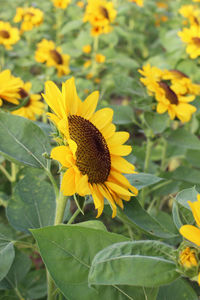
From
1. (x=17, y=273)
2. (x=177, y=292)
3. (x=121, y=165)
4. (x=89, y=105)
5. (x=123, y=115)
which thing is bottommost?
(x=17, y=273)

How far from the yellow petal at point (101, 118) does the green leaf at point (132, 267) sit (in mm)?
331

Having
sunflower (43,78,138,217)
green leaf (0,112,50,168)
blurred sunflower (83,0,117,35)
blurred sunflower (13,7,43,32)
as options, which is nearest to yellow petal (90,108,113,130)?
sunflower (43,78,138,217)

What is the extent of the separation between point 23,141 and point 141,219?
32cm

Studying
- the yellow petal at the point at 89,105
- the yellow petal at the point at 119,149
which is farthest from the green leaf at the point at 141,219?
the yellow petal at the point at 89,105

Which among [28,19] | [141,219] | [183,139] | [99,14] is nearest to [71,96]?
[141,219]

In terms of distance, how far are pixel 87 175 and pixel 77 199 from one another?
5 centimetres

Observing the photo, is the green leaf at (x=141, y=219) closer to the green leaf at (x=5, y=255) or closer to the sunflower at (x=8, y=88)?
the green leaf at (x=5, y=255)

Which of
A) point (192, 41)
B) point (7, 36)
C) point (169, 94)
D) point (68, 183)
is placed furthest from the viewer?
point (7, 36)

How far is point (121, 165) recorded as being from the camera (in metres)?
0.82

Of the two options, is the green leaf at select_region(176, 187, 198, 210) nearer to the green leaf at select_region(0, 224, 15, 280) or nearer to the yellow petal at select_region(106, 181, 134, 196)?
the yellow petal at select_region(106, 181, 134, 196)

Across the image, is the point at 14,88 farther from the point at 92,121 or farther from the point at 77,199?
the point at 77,199

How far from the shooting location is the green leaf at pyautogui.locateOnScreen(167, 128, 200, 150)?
1.38 meters

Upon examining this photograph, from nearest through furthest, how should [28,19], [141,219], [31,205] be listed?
[141,219] < [31,205] < [28,19]

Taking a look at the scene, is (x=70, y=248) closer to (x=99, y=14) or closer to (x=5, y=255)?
(x=5, y=255)
